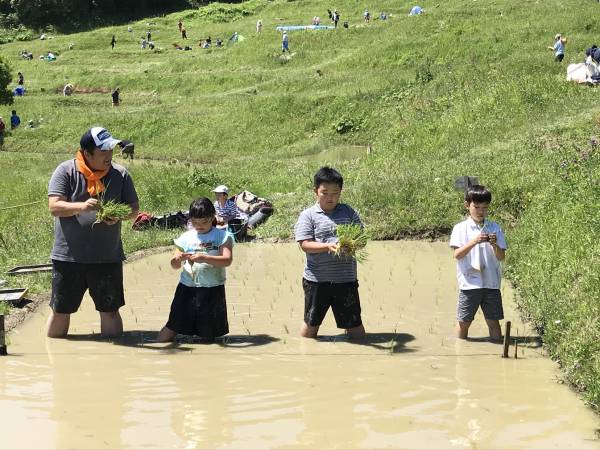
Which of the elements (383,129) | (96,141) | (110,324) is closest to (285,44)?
(383,129)

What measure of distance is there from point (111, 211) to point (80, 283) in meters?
0.86

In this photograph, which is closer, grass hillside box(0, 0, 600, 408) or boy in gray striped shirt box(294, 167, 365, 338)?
boy in gray striped shirt box(294, 167, 365, 338)

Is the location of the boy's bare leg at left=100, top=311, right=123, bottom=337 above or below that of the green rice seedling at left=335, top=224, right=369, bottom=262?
below

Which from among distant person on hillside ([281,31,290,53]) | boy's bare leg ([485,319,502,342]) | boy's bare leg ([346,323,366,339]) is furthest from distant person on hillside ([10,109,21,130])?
boy's bare leg ([485,319,502,342])

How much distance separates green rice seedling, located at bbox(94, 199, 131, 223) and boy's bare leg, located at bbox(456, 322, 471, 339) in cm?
314

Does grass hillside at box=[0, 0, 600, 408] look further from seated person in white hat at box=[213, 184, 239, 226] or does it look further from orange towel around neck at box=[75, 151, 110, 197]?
orange towel around neck at box=[75, 151, 110, 197]

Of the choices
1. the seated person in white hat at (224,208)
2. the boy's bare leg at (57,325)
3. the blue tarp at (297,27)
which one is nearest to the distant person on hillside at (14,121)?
the blue tarp at (297,27)

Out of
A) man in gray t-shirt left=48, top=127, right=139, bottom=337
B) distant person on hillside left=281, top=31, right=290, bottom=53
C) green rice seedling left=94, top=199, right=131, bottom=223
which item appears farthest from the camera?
distant person on hillside left=281, top=31, right=290, bottom=53

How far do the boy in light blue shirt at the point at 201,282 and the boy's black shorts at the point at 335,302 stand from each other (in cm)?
78

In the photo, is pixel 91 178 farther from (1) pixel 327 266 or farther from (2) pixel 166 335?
(1) pixel 327 266

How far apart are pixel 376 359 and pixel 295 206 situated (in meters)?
8.11

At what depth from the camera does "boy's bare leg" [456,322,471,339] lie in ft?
28.1

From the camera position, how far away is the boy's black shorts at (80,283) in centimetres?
859

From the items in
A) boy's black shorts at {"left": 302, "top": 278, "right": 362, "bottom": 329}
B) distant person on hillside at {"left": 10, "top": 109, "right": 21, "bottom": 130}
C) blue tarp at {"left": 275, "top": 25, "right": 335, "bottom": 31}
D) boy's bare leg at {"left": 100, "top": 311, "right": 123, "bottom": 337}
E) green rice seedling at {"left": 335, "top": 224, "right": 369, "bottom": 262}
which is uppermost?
blue tarp at {"left": 275, "top": 25, "right": 335, "bottom": 31}
